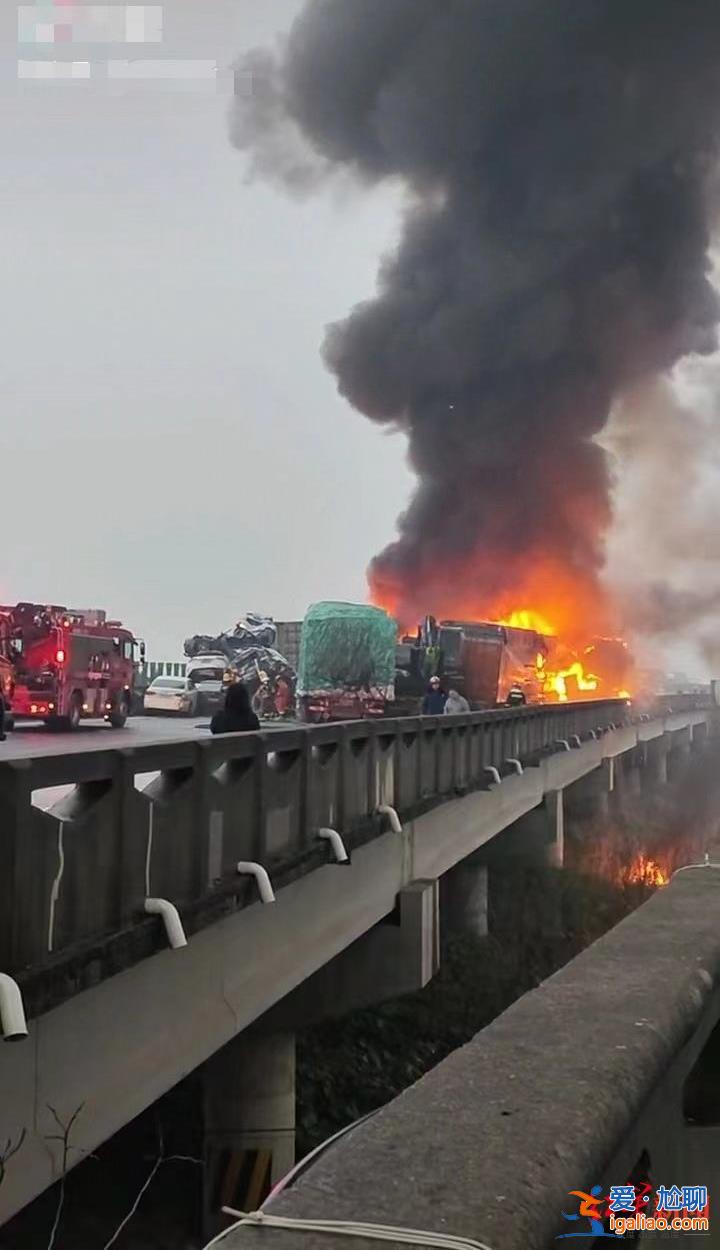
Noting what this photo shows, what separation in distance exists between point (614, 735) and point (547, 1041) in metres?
35.4

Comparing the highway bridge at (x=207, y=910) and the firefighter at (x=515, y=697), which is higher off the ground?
the firefighter at (x=515, y=697)

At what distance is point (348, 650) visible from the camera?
31406 millimetres

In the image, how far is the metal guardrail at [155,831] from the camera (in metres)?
5.10

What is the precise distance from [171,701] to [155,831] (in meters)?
30.9

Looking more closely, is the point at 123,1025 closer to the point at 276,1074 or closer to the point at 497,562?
the point at 276,1074

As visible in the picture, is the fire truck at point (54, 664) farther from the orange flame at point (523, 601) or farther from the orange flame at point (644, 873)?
the orange flame at point (523, 601)

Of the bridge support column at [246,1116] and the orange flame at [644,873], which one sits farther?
the orange flame at [644,873]

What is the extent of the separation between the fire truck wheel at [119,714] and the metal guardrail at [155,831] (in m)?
16.0

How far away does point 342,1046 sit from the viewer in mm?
16594

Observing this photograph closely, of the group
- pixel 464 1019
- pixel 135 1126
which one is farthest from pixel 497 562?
pixel 135 1126

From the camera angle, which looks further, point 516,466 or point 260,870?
point 516,466

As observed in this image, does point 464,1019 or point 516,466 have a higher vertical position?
point 516,466

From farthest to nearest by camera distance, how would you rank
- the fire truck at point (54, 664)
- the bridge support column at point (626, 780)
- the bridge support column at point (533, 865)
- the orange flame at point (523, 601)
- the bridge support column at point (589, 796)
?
1. the orange flame at point (523, 601)
2. the bridge support column at point (626, 780)
3. the bridge support column at point (589, 796)
4. the bridge support column at point (533, 865)
5. the fire truck at point (54, 664)

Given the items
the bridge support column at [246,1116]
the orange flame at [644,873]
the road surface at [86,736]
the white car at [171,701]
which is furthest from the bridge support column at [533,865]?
the white car at [171,701]
